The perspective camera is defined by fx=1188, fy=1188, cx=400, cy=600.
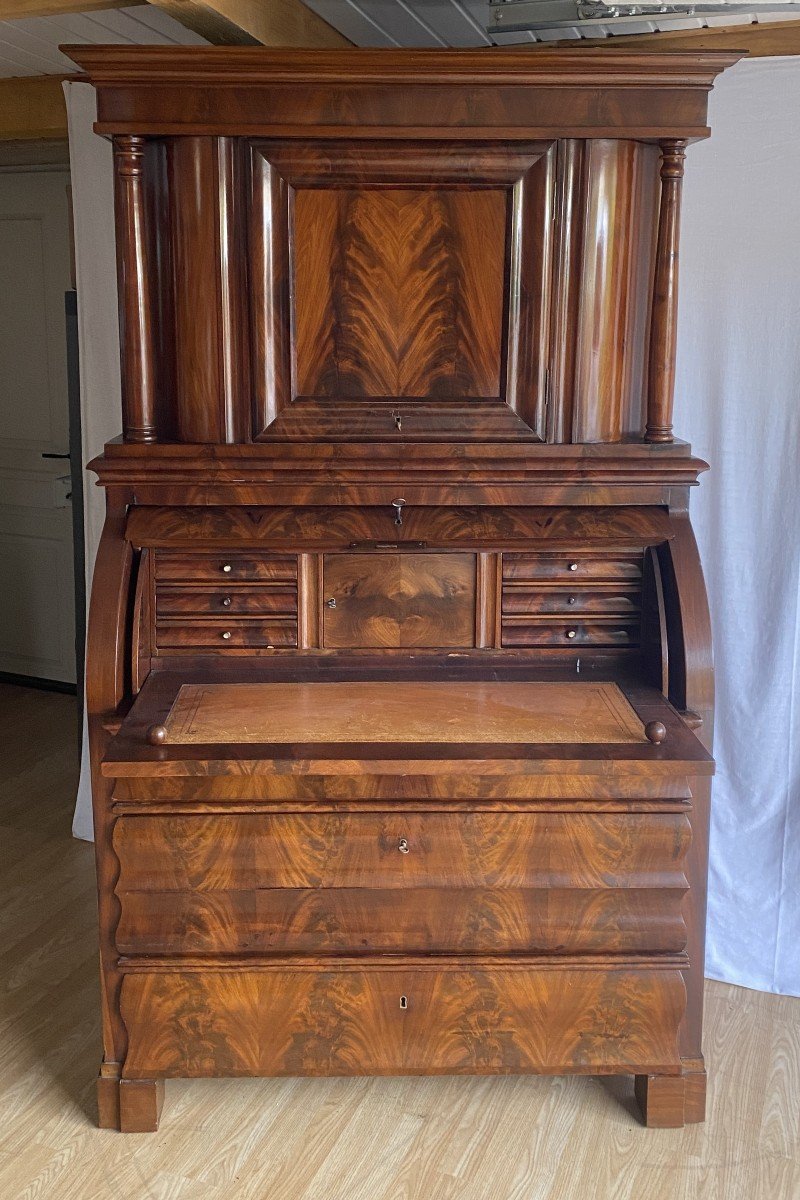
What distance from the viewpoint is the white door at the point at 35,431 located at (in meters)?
4.34

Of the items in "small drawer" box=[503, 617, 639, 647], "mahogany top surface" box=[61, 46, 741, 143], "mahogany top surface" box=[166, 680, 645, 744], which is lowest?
"mahogany top surface" box=[166, 680, 645, 744]

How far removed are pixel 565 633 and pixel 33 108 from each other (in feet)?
7.61

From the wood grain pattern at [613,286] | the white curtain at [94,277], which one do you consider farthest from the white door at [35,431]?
the wood grain pattern at [613,286]

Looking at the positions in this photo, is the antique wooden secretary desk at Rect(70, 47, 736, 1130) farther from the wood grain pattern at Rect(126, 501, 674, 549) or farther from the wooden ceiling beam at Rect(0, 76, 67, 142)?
the wooden ceiling beam at Rect(0, 76, 67, 142)

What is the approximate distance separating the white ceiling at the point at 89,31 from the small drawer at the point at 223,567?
1170 mm

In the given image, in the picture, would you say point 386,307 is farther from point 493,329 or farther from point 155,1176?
point 155,1176

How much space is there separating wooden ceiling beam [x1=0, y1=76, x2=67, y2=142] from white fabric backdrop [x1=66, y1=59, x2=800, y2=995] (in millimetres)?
454

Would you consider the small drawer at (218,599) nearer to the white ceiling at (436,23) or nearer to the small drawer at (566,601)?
the small drawer at (566,601)

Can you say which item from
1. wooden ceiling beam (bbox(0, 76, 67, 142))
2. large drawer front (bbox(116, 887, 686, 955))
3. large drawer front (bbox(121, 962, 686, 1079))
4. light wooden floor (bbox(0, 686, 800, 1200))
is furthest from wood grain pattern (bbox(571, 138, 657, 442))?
wooden ceiling beam (bbox(0, 76, 67, 142))

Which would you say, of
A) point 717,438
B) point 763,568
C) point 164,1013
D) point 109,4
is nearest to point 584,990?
point 164,1013

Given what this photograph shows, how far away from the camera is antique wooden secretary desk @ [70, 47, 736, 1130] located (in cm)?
217

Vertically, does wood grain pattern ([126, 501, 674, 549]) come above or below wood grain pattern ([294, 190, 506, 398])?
below

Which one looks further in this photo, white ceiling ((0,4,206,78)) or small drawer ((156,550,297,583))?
white ceiling ((0,4,206,78))

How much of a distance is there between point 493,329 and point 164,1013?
1.45 meters
